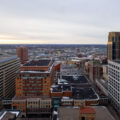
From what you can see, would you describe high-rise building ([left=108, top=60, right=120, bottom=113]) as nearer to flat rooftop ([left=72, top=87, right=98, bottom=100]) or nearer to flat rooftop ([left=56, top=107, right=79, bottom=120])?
flat rooftop ([left=72, top=87, right=98, bottom=100])

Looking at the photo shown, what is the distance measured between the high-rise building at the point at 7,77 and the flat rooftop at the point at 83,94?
1067 inches

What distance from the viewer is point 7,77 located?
2825 inches

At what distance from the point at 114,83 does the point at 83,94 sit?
11816 millimetres

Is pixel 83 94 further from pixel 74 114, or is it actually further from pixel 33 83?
pixel 74 114

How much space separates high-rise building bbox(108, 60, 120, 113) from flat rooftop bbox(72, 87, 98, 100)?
6.38 metres

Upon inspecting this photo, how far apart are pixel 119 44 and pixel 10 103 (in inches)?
3044

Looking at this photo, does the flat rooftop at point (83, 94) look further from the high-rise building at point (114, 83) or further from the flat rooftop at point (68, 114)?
the flat rooftop at point (68, 114)

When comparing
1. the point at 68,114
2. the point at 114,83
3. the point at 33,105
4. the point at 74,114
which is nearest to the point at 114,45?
the point at 114,83

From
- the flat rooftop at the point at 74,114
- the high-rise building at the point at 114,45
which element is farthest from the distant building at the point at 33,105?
the high-rise building at the point at 114,45

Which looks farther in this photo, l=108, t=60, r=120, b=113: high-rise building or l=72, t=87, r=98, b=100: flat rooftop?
l=72, t=87, r=98, b=100: flat rooftop

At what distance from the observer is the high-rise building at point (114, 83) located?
5800 cm

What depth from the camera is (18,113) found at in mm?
42406

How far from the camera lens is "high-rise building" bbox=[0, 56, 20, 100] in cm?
6674

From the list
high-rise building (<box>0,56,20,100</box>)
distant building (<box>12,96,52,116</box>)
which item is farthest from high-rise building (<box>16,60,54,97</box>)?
distant building (<box>12,96,52,116</box>)
